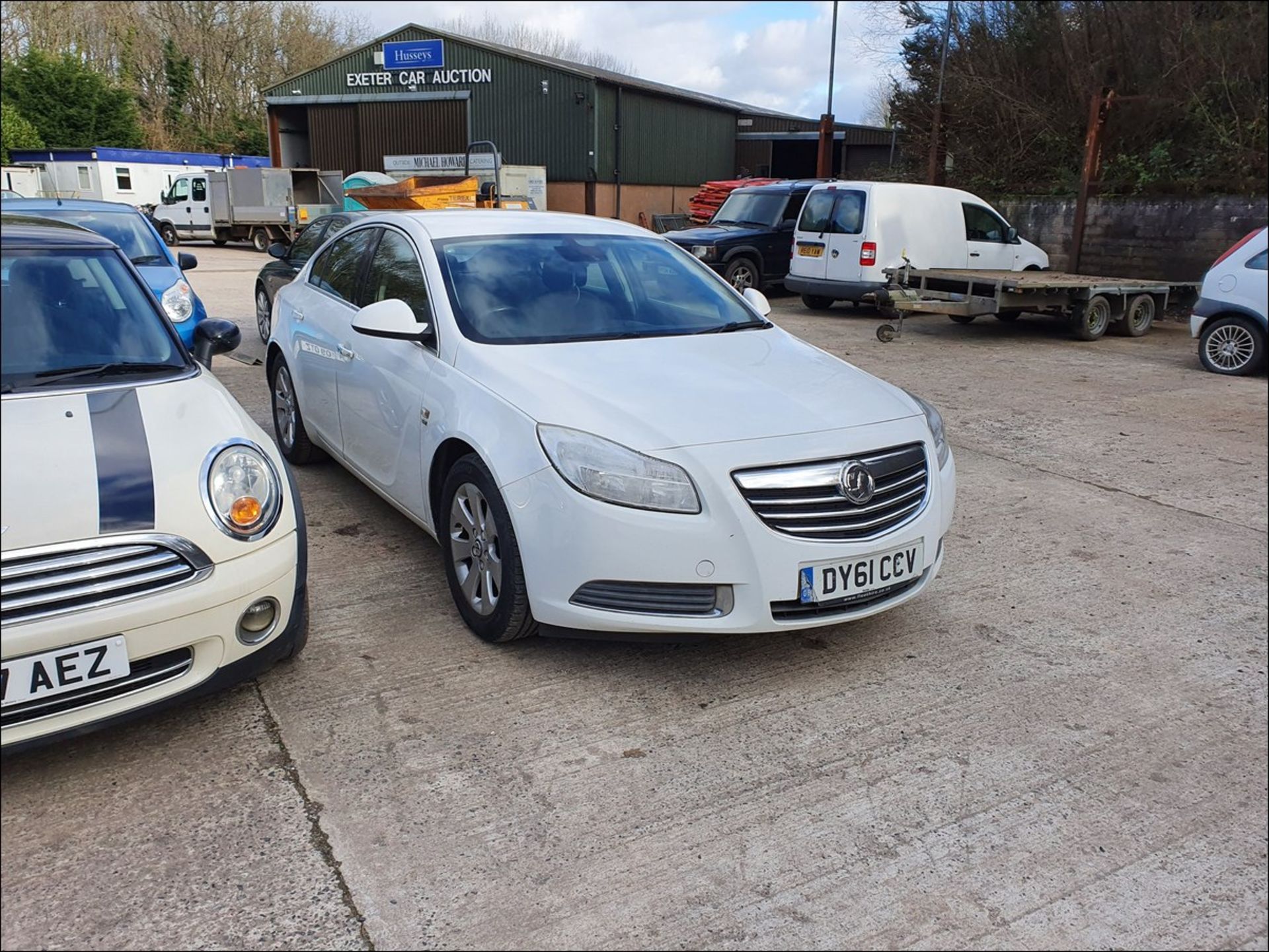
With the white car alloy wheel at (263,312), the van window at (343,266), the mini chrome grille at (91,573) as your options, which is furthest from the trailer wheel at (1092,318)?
the mini chrome grille at (91,573)

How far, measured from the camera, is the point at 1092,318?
35.6 ft

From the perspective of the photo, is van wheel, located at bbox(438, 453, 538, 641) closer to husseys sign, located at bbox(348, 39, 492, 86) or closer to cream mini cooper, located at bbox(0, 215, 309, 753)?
cream mini cooper, located at bbox(0, 215, 309, 753)

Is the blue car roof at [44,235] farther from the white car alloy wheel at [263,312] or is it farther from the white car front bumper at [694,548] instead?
the white car alloy wheel at [263,312]

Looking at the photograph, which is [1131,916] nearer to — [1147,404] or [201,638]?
[201,638]

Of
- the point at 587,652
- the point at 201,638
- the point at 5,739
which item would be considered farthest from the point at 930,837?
the point at 5,739

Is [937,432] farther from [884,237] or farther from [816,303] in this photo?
[816,303]

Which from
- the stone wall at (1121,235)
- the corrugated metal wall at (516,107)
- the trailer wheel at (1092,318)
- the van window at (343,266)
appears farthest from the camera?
the corrugated metal wall at (516,107)

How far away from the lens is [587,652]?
11.5 feet

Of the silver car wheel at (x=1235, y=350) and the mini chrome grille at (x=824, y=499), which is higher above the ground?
the silver car wheel at (x=1235, y=350)

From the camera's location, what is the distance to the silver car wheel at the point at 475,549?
3412mm

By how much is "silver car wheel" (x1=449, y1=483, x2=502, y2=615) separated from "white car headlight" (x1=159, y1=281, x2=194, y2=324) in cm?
529

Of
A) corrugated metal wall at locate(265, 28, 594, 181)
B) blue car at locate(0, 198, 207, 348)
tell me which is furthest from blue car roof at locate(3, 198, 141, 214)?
corrugated metal wall at locate(265, 28, 594, 181)

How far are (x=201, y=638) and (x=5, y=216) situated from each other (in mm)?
1351

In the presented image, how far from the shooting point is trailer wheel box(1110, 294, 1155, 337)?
11047 millimetres
